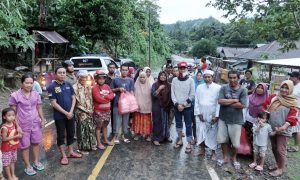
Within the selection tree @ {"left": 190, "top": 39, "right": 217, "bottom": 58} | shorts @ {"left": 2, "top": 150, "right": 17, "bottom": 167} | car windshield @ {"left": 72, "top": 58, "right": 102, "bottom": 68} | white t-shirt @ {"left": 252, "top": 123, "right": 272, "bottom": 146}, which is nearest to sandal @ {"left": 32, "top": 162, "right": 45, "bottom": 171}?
shorts @ {"left": 2, "top": 150, "right": 17, "bottom": 167}

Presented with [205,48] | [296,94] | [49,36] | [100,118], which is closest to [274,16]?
[296,94]

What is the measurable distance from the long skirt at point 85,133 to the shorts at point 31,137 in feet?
3.32

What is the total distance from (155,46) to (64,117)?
49.4m

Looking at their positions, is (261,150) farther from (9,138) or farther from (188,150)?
(9,138)

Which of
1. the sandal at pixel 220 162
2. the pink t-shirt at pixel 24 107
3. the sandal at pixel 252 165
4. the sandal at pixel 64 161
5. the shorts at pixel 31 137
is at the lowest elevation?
the sandal at pixel 252 165

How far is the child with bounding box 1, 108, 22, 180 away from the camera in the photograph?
451cm

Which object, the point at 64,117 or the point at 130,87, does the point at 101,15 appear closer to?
the point at 130,87

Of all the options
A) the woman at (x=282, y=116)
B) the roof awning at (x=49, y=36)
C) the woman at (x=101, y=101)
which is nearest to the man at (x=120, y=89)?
the woman at (x=101, y=101)

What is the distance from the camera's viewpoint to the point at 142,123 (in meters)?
7.13

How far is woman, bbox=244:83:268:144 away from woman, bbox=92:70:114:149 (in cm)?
292

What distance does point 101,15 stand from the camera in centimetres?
2116

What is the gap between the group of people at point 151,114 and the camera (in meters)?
4.96

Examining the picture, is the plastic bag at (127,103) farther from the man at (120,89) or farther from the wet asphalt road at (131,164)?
the wet asphalt road at (131,164)

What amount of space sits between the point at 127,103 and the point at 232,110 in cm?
232
